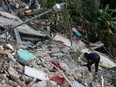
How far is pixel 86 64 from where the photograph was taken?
8344 mm

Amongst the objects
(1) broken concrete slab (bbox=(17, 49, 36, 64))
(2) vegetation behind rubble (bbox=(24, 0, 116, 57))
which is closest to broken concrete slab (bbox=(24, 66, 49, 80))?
(1) broken concrete slab (bbox=(17, 49, 36, 64))

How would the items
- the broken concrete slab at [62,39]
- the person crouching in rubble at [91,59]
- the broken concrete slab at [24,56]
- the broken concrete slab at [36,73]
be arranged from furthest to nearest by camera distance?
the broken concrete slab at [62,39]
the person crouching in rubble at [91,59]
the broken concrete slab at [24,56]
the broken concrete slab at [36,73]

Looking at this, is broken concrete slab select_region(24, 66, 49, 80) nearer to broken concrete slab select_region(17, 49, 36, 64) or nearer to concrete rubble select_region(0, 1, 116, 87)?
concrete rubble select_region(0, 1, 116, 87)

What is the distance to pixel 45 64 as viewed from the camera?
7.40m

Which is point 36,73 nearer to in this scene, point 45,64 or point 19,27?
point 45,64

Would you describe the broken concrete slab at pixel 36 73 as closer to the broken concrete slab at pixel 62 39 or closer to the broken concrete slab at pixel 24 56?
the broken concrete slab at pixel 24 56

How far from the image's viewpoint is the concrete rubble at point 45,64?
657 cm

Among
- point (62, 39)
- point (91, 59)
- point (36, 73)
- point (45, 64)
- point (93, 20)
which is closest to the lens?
point (36, 73)

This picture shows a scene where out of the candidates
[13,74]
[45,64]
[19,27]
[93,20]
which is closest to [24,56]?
[45,64]

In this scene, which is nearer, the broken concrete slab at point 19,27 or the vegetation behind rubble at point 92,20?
the broken concrete slab at point 19,27

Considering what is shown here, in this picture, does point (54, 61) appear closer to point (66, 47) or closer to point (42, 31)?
point (66, 47)

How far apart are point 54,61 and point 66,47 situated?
4.87ft

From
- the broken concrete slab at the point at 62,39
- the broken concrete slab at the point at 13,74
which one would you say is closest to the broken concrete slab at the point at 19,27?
the broken concrete slab at the point at 62,39

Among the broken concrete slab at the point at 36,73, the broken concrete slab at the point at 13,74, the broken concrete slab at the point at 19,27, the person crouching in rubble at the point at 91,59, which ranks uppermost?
the broken concrete slab at the point at 19,27
